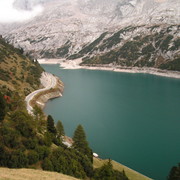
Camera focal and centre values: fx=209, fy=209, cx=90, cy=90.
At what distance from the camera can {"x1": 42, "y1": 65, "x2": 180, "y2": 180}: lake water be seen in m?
54.8

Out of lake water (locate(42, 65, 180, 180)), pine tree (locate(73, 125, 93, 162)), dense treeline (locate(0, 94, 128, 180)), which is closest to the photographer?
dense treeline (locate(0, 94, 128, 180))

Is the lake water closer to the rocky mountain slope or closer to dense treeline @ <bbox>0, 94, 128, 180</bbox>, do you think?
the rocky mountain slope

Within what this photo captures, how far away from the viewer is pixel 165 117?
83.9m

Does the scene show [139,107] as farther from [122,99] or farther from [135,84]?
[135,84]

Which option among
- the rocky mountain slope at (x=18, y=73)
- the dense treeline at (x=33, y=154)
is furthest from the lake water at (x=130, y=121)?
the dense treeline at (x=33, y=154)

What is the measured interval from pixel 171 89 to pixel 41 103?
83365 mm

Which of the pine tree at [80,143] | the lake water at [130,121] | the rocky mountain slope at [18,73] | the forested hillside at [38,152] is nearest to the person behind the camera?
the forested hillside at [38,152]

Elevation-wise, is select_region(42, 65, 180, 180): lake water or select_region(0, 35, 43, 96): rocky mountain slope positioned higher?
select_region(0, 35, 43, 96): rocky mountain slope

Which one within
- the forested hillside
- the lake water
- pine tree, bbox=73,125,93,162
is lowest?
the lake water

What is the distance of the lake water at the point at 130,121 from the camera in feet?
180

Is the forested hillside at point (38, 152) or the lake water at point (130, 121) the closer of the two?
the forested hillside at point (38, 152)

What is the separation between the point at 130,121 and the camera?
8025 centimetres

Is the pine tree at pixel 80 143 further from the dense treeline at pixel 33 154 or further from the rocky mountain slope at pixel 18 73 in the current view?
the rocky mountain slope at pixel 18 73

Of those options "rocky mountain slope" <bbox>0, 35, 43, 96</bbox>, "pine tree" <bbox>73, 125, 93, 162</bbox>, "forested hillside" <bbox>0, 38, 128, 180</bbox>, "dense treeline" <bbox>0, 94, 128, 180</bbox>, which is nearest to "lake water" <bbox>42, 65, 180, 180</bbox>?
"pine tree" <bbox>73, 125, 93, 162</bbox>
